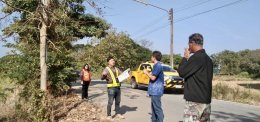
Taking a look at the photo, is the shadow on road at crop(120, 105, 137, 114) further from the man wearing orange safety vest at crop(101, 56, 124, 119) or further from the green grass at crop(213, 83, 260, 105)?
the green grass at crop(213, 83, 260, 105)

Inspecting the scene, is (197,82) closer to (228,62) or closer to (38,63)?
(38,63)

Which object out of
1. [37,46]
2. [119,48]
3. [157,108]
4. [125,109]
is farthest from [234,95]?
[119,48]

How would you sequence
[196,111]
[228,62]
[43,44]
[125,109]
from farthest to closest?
[228,62] → [125,109] → [43,44] → [196,111]

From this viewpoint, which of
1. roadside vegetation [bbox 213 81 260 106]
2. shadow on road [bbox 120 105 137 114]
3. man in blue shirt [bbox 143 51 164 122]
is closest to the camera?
man in blue shirt [bbox 143 51 164 122]

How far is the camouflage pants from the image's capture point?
662cm

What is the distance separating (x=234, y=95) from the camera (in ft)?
76.3

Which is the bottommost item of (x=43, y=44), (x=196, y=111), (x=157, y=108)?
(x=157, y=108)

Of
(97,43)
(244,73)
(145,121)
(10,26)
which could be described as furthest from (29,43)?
(244,73)

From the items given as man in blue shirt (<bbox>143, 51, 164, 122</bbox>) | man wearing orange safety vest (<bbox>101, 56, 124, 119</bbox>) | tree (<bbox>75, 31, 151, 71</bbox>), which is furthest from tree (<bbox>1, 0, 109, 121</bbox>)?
tree (<bbox>75, 31, 151, 71</bbox>)

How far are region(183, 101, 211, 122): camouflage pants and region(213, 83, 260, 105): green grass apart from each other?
50.4 ft

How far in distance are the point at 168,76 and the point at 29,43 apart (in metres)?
9.63

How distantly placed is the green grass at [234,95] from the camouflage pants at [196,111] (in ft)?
50.4

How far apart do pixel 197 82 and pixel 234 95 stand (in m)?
17.3

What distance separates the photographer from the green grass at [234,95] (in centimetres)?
2222
